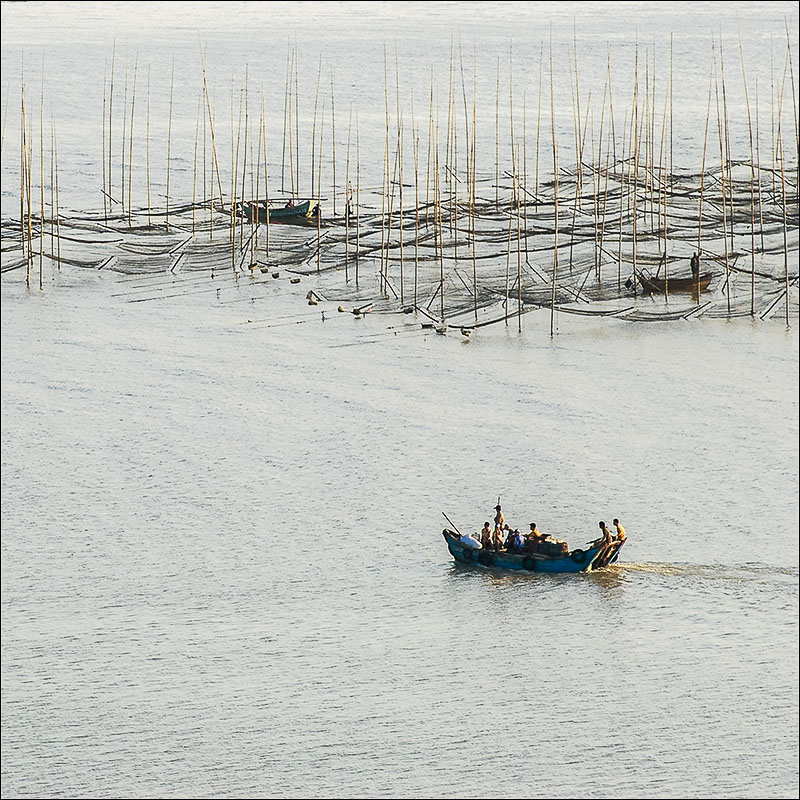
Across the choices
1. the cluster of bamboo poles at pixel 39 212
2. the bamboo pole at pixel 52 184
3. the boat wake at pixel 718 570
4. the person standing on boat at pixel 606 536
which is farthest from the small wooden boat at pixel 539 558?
the bamboo pole at pixel 52 184

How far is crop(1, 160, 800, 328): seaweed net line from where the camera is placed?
26.1 m

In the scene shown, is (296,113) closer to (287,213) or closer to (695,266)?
(287,213)

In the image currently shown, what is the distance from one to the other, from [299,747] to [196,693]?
1.43 m

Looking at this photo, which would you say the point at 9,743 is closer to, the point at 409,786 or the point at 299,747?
the point at 299,747

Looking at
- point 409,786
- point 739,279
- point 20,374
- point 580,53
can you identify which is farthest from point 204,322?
point 580,53

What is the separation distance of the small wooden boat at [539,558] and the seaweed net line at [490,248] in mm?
7406

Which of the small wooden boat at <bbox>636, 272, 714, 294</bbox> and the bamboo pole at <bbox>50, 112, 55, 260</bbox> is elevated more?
the bamboo pole at <bbox>50, 112, 55, 260</bbox>

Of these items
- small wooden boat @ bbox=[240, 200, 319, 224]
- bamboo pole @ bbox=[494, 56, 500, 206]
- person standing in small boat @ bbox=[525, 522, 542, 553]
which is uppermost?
bamboo pole @ bbox=[494, 56, 500, 206]

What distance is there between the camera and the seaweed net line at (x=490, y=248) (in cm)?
2612

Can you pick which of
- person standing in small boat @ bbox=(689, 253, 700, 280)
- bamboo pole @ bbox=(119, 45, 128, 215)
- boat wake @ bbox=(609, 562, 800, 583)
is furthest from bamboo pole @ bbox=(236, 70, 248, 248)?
boat wake @ bbox=(609, 562, 800, 583)

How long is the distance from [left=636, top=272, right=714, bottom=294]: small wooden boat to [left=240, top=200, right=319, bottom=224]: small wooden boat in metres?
5.85

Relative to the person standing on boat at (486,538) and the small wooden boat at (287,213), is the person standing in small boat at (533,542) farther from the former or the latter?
the small wooden boat at (287,213)

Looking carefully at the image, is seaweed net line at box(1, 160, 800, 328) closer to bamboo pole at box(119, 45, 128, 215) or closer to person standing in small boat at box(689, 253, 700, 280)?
person standing in small boat at box(689, 253, 700, 280)

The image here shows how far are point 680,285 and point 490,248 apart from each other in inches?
127
